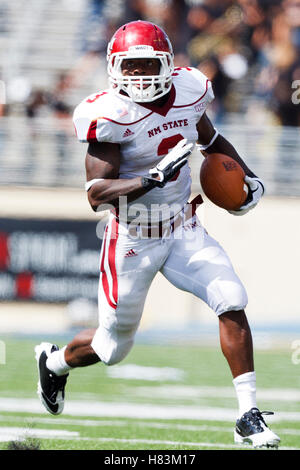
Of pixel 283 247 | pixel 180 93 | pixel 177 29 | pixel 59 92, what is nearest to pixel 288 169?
pixel 283 247

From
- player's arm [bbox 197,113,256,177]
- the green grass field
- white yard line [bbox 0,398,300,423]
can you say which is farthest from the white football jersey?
white yard line [bbox 0,398,300,423]

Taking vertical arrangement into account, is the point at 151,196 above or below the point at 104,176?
below

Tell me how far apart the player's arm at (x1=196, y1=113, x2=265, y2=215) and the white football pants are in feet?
0.78

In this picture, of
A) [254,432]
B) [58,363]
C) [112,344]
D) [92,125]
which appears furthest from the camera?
[58,363]

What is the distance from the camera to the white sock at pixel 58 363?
3852 millimetres

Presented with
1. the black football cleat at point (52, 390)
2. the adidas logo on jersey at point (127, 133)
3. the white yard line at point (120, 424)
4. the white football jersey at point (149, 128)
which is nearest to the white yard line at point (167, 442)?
the black football cleat at point (52, 390)

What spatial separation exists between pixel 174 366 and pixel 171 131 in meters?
3.13

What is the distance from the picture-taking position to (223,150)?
373cm

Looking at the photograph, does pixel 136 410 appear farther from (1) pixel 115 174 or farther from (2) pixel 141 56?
(2) pixel 141 56

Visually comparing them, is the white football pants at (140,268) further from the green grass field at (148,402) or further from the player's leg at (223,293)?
the green grass field at (148,402)

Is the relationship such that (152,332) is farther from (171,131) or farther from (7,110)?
(171,131)

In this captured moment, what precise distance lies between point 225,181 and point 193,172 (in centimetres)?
488

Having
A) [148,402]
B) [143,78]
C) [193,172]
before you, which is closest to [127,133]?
[143,78]

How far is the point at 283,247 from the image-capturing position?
8352 mm
